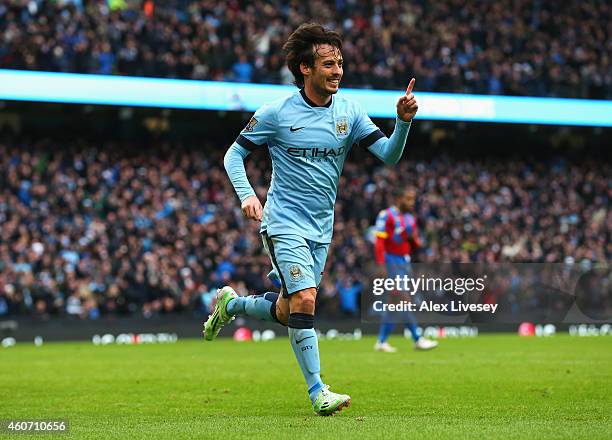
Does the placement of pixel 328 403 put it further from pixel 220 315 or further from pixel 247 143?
pixel 247 143

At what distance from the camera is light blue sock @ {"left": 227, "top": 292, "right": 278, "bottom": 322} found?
27.9 ft

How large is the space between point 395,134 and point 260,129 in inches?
41.3

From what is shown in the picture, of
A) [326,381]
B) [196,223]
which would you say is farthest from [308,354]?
[196,223]

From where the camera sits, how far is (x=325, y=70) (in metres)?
7.92

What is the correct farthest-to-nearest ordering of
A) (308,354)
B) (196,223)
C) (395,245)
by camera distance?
(196,223) < (395,245) < (308,354)

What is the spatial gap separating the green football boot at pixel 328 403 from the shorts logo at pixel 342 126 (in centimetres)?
196

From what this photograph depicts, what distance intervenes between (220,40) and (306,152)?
903 inches

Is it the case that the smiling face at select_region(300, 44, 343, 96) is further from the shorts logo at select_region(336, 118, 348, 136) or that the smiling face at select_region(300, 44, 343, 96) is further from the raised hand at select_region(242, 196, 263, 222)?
the raised hand at select_region(242, 196, 263, 222)

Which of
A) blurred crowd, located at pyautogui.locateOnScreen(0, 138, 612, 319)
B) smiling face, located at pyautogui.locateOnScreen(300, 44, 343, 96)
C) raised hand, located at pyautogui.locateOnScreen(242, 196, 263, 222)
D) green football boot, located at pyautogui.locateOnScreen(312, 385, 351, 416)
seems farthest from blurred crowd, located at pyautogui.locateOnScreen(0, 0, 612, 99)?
green football boot, located at pyautogui.locateOnScreen(312, 385, 351, 416)

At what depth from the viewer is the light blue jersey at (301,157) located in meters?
7.95

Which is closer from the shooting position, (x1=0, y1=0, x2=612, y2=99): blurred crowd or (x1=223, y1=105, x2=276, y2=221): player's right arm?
(x1=223, y1=105, x2=276, y2=221): player's right arm

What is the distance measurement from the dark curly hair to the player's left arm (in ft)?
2.08

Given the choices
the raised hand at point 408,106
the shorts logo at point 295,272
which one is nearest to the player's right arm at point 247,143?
the shorts logo at point 295,272

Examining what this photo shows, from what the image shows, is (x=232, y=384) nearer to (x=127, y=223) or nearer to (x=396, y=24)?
(x=127, y=223)
